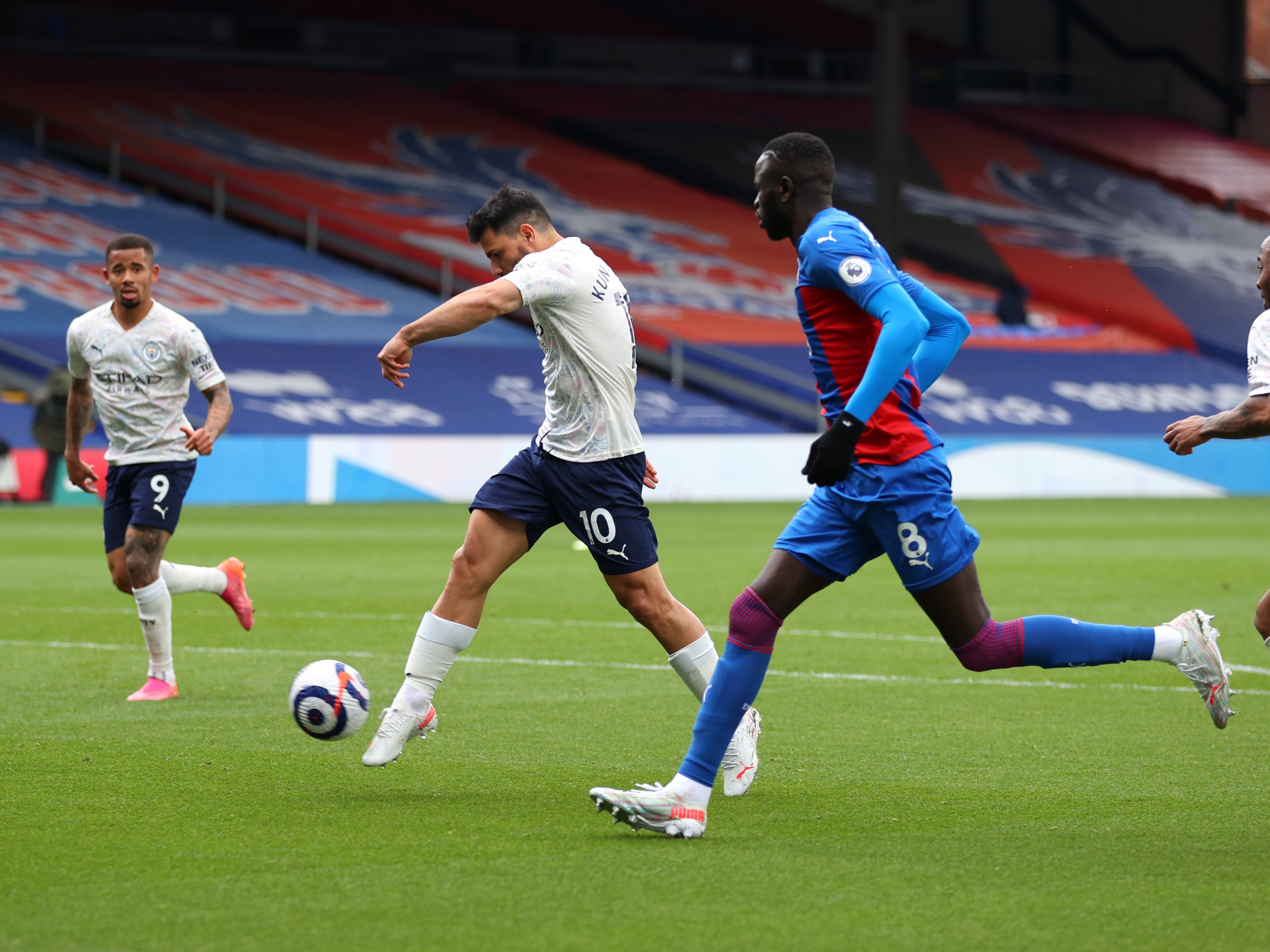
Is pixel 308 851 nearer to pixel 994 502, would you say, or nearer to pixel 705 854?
pixel 705 854

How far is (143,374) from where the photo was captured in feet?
24.9

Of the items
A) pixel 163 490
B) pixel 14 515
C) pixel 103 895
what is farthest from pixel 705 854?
pixel 14 515

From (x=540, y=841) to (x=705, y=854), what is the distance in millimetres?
455

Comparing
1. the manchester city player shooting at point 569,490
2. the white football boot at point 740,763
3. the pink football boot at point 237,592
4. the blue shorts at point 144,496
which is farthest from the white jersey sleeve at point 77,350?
the white football boot at point 740,763

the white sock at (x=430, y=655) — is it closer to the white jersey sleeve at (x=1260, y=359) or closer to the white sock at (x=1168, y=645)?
the white sock at (x=1168, y=645)

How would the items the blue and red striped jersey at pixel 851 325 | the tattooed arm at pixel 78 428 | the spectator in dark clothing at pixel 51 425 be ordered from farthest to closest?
the spectator in dark clothing at pixel 51 425 < the tattooed arm at pixel 78 428 < the blue and red striped jersey at pixel 851 325

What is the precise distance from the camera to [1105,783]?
5383 millimetres

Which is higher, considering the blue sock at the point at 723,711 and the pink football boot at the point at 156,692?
the blue sock at the point at 723,711

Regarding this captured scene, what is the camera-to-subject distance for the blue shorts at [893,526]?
14.8ft

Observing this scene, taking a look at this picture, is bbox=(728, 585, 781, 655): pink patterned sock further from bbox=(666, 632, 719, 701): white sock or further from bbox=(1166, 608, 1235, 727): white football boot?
bbox=(1166, 608, 1235, 727): white football boot

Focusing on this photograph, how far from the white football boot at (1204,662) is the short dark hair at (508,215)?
2.30 meters

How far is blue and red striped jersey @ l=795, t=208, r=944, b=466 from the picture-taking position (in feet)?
14.4

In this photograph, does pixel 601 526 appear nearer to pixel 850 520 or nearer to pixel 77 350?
pixel 850 520

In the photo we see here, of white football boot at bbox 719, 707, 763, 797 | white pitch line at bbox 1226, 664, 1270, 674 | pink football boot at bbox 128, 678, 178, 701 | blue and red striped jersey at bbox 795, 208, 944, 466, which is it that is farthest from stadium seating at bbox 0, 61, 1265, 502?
blue and red striped jersey at bbox 795, 208, 944, 466
